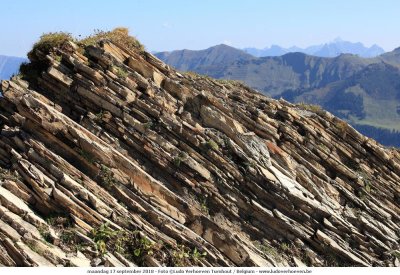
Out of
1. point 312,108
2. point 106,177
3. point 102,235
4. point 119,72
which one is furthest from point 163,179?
point 312,108

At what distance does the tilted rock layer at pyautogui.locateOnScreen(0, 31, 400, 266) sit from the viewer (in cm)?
2311

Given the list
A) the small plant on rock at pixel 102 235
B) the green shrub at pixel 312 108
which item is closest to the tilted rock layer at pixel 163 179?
the small plant on rock at pixel 102 235

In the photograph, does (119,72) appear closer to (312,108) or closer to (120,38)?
(120,38)

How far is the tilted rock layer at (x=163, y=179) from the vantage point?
23.1m

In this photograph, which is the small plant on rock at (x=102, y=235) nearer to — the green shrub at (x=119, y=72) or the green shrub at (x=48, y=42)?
the green shrub at (x=119, y=72)

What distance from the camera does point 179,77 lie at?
3459 cm

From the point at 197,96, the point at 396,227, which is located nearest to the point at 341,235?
the point at 396,227

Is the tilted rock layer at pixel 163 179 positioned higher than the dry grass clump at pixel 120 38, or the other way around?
the dry grass clump at pixel 120 38

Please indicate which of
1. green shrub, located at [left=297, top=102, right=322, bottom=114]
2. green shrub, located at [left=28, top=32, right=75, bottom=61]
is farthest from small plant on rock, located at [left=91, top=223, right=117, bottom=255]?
green shrub, located at [left=297, top=102, right=322, bottom=114]

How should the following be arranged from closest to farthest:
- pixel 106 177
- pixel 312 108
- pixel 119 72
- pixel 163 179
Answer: pixel 106 177
pixel 163 179
pixel 119 72
pixel 312 108

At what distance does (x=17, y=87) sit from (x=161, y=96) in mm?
10293

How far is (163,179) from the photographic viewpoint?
89.5 ft
